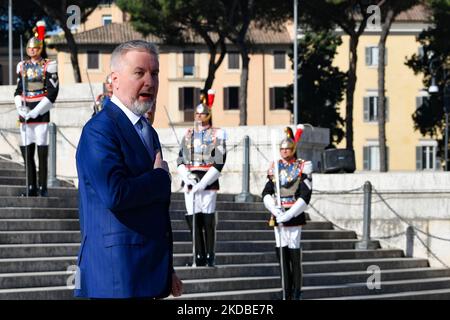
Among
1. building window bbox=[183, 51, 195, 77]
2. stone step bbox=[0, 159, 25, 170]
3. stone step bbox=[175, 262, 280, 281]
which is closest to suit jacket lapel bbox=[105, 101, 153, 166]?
stone step bbox=[175, 262, 280, 281]

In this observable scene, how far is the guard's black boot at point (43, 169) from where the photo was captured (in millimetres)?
18359

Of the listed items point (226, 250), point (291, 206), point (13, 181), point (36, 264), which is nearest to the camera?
point (36, 264)

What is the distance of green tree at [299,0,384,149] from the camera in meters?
48.5

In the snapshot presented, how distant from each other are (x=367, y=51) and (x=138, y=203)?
263 feet

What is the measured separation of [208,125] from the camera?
1802cm

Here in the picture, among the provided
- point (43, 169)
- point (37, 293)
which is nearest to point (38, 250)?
point (37, 293)

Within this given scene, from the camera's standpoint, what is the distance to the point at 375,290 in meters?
19.6

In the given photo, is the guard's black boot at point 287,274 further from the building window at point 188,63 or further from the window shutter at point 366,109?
the building window at point 188,63

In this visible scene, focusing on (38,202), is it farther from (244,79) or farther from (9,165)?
(244,79)

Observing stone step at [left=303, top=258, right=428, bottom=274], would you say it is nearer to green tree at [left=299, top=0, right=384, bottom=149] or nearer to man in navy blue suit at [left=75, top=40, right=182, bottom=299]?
man in navy blue suit at [left=75, top=40, right=182, bottom=299]

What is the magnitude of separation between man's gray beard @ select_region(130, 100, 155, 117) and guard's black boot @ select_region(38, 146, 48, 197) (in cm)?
1240

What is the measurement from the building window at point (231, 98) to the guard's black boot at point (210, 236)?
68.3m

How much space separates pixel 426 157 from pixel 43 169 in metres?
69.5
